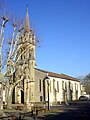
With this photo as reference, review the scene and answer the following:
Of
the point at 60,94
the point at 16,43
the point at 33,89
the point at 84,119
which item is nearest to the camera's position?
the point at 84,119

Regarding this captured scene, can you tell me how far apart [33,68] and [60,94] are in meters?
15.2

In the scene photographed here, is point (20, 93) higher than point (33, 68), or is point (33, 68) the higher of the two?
point (33, 68)

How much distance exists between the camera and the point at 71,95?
8512 cm

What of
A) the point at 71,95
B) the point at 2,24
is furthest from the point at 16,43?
the point at 71,95

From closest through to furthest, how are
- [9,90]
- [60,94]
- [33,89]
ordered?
[9,90]
[33,89]
[60,94]

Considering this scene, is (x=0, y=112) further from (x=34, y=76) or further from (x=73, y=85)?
(x=73, y=85)

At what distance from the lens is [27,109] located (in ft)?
121

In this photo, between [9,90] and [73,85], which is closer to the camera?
[9,90]

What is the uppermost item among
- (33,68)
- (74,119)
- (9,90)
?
(33,68)

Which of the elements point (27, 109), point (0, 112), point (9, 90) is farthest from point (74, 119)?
point (9, 90)

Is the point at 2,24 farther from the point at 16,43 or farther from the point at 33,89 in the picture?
the point at 33,89

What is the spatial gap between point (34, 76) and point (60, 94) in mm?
13557

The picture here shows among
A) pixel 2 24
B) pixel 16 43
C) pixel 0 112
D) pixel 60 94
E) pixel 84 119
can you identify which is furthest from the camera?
pixel 60 94

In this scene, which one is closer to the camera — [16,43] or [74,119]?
Answer: [74,119]
